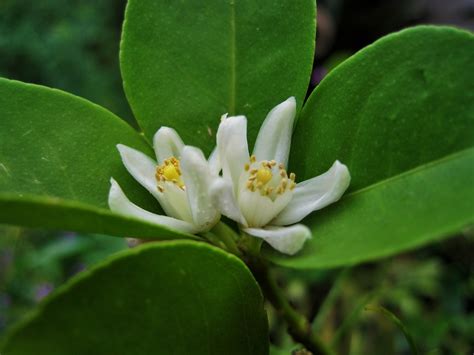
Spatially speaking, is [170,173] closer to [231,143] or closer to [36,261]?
[231,143]

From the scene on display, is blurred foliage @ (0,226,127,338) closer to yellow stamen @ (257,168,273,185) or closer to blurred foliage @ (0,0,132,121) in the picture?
blurred foliage @ (0,0,132,121)

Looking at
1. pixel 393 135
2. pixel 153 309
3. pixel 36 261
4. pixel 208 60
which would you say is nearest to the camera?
pixel 153 309

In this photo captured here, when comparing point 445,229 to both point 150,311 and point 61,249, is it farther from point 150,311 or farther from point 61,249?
Result: point 61,249

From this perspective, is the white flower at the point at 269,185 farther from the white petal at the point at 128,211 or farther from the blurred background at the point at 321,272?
the blurred background at the point at 321,272

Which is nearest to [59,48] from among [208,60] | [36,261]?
[36,261]

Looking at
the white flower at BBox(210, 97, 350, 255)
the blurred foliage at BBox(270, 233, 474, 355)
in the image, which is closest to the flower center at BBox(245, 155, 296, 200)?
the white flower at BBox(210, 97, 350, 255)
